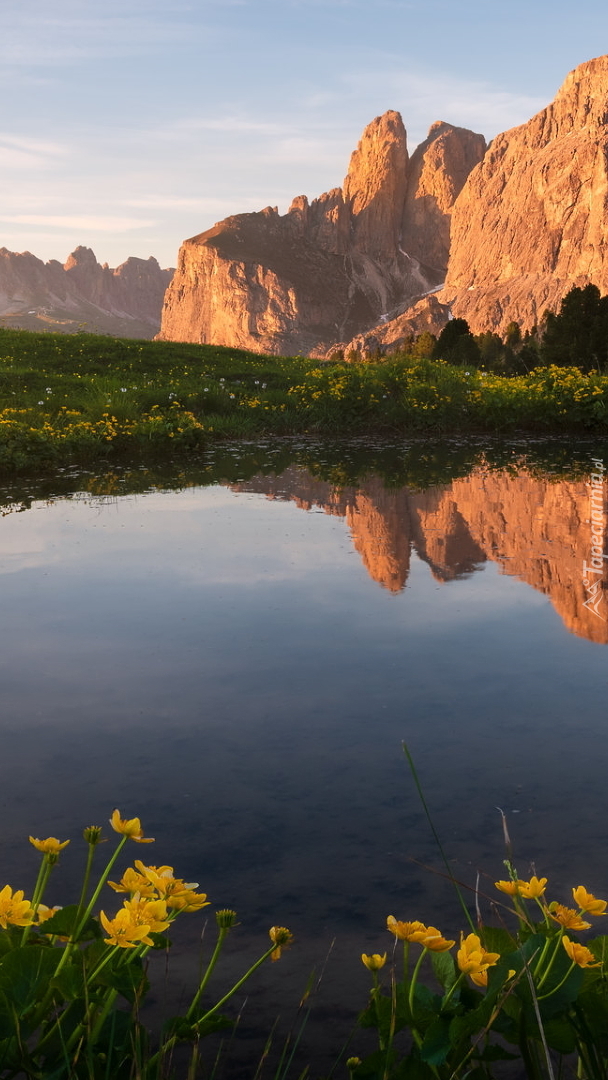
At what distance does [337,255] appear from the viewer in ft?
632

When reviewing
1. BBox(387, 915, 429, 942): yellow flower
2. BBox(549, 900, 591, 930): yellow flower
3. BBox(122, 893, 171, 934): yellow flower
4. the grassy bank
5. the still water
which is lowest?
the still water

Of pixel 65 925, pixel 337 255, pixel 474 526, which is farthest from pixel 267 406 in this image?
pixel 337 255

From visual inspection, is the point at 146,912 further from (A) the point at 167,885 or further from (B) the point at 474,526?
(B) the point at 474,526

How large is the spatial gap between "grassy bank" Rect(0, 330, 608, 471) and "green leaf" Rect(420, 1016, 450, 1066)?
925cm

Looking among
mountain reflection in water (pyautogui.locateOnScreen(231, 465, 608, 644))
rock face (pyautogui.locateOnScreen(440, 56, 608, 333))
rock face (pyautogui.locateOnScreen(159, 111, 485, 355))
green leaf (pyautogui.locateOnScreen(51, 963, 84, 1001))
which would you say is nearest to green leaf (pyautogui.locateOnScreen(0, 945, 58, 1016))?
green leaf (pyautogui.locateOnScreen(51, 963, 84, 1001))

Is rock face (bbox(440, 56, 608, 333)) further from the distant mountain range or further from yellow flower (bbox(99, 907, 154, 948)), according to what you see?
yellow flower (bbox(99, 907, 154, 948))

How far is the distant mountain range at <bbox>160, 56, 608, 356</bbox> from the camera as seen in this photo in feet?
433

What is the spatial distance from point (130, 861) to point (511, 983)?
1.47 m

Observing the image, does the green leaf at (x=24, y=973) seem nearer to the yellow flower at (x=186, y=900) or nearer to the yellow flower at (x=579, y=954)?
the yellow flower at (x=186, y=900)

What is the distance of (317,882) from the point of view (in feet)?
7.47

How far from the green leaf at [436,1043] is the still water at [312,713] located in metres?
0.54

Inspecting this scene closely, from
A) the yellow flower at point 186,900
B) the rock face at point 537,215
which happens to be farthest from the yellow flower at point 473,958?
the rock face at point 537,215

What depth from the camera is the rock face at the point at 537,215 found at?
12788 centimetres

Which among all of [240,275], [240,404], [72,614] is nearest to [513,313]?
[240,275]
